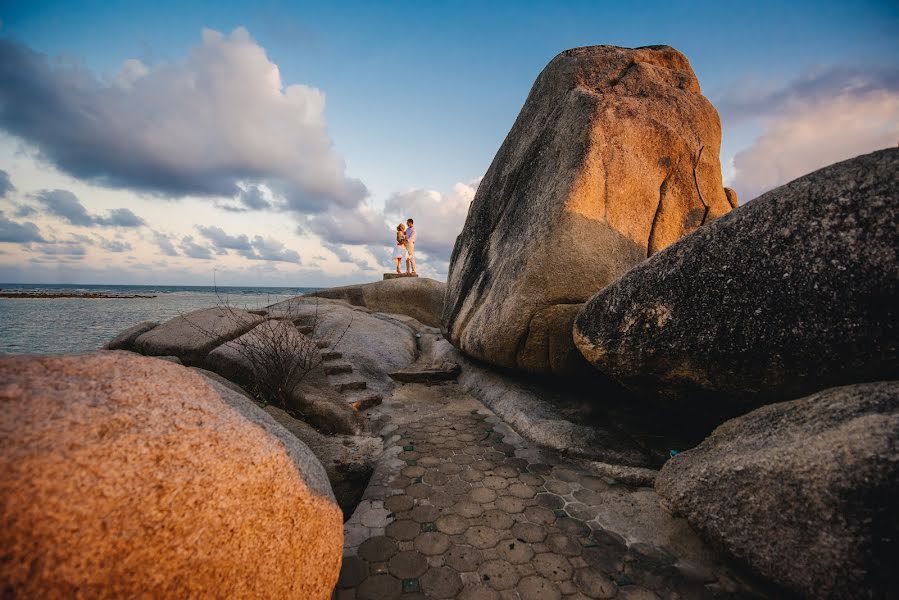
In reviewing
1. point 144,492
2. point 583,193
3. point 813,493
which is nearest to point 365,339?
point 583,193

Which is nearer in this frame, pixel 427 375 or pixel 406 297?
pixel 427 375

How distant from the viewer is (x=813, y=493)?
1992mm

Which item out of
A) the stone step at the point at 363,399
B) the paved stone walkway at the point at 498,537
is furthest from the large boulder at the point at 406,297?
the paved stone walkway at the point at 498,537

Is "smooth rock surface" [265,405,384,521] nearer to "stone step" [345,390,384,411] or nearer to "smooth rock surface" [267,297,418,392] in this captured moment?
"stone step" [345,390,384,411]

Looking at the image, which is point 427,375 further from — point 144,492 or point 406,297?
point 406,297

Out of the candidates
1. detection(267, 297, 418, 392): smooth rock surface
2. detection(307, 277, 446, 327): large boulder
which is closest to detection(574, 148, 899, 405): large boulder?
detection(267, 297, 418, 392): smooth rock surface

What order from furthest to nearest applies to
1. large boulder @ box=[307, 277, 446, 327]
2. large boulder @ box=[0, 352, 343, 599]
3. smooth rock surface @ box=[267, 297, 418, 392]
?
large boulder @ box=[307, 277, 446, 327] → smooth rock surface @ box=[267, 297, 418, 392] → large boulder @ box=[0, 352, 343, 599]

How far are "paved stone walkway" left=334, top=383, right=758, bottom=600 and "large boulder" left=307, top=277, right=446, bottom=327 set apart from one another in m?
12.3

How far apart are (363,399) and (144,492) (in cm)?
504

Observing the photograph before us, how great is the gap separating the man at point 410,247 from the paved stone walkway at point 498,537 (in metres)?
14.9

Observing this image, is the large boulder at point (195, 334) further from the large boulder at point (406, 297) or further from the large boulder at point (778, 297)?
the large boulder at point (406, 297)

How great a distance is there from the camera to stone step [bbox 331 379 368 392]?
270 inches

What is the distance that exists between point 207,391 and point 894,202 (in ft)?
13.6

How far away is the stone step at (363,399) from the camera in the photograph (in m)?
6.35
